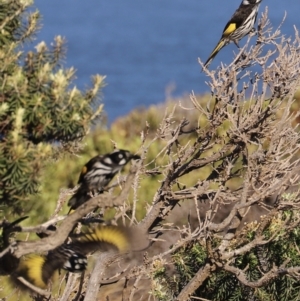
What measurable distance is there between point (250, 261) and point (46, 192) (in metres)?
5.22

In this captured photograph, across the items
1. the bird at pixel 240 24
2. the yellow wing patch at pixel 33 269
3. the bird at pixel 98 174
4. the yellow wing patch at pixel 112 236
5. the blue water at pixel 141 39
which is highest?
the blue water at pixel 141 39

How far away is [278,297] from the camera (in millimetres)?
5047

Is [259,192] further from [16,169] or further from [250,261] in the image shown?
[16,169]

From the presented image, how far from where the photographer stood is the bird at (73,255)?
4250 mm

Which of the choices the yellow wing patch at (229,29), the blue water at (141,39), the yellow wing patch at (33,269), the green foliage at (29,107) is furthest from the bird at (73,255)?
the blue water at (141,39)

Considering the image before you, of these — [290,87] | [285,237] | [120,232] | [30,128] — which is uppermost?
[30,128]

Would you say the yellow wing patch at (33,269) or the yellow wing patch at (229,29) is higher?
the yellow wing patch at (229,29)

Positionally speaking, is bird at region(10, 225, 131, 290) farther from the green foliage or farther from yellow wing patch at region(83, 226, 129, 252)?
the green foliage

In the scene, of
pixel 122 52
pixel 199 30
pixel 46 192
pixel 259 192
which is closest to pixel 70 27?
pixel 122 52

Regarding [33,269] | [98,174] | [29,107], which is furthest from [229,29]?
[33,269]

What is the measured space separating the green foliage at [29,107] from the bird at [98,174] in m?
3.50

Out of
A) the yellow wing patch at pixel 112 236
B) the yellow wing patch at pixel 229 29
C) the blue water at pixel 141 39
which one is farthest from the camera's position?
the blue water at pixel 141 39

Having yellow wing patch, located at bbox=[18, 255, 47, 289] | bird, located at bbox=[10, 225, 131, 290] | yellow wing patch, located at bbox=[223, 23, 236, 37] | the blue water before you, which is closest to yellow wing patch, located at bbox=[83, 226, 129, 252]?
bird, located at bbox=[10, 225, 131, 290]

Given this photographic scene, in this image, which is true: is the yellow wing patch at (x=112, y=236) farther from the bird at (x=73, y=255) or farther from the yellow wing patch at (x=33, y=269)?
the yellow wing patch at (x=33, y=269)
